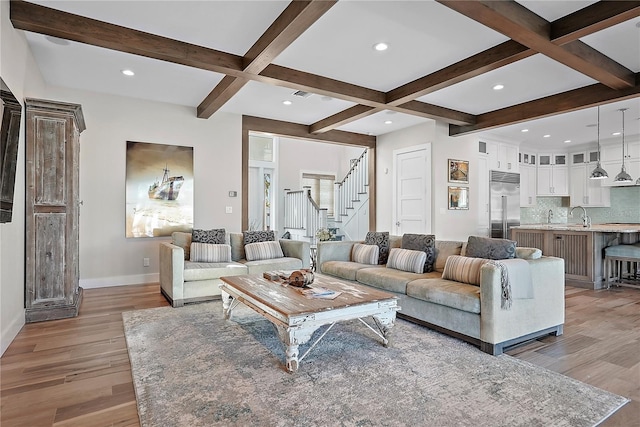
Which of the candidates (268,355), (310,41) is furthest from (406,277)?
(310,41)

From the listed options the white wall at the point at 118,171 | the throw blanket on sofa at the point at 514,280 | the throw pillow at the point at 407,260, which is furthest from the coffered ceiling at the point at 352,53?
the throw pillow at the point at 407,260

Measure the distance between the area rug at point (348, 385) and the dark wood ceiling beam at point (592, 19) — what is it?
265 centimetres

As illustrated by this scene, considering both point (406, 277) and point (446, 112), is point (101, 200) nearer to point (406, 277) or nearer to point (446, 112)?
point (406, 277)

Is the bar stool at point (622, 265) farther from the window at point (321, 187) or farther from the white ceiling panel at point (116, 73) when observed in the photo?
the window at point (321, 187)

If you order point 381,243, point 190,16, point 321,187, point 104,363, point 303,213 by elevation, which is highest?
point 190,16

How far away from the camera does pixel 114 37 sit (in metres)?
3.23

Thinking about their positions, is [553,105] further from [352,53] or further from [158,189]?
[158,189]

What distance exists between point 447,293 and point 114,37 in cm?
370

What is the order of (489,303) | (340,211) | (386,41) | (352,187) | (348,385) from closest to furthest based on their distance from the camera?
1. (348,385)
2. (489,303)
3. (386,41)
4. (352,187)
5. (340,211)

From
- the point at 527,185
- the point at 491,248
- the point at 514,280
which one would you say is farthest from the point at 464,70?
the point at 527,185

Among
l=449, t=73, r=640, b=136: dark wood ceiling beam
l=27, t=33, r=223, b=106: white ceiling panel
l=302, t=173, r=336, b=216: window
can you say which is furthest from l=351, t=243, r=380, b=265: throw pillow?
l=302, t=173, r=336, b=216: window

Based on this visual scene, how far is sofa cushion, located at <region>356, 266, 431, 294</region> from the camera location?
11.7 ft

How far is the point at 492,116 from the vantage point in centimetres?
584

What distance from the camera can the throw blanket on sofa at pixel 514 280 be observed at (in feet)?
9.02
